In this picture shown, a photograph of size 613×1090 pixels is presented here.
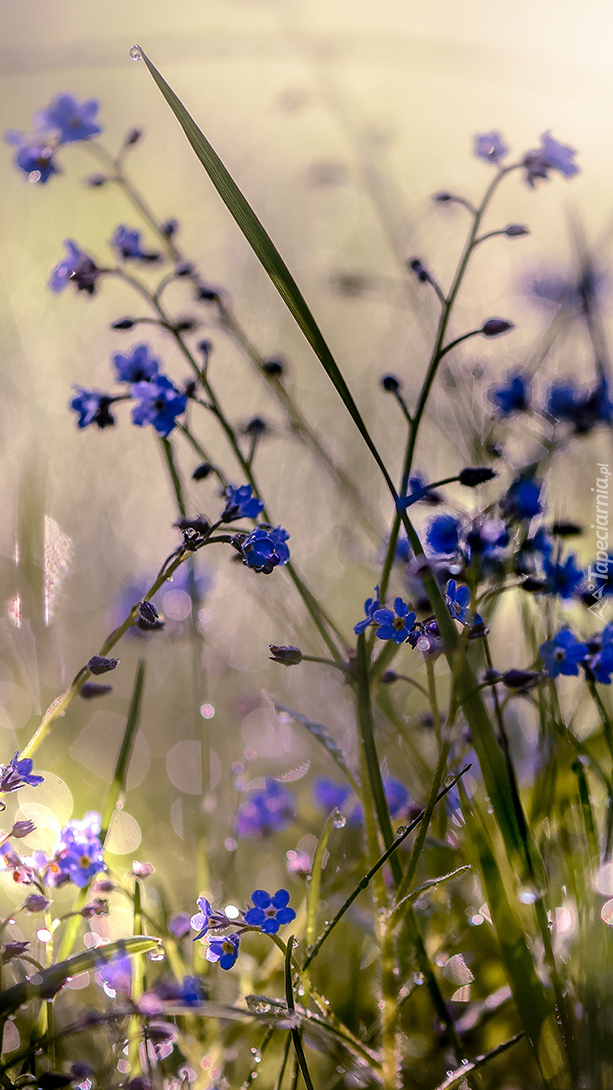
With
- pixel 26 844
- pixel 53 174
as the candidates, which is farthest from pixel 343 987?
pixel 53 174

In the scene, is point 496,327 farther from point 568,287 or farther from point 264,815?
point 264,815

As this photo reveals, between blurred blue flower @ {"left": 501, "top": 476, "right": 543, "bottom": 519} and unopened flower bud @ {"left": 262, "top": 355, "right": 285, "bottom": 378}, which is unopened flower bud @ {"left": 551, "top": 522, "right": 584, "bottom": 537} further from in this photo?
unopened flower bud @ {"left": 262, "top": 355, "right": 285, "bottom": 378}

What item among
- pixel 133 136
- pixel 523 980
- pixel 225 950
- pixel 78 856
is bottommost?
pixel 523 980

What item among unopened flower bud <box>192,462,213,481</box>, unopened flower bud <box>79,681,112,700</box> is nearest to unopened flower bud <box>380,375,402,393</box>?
unopened flower bud <box>192,462,213,481</box>

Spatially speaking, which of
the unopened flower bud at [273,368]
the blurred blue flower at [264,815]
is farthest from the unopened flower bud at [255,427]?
the blurred blue flower at [264,815]

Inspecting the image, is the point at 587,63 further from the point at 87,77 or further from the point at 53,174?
the point at 87,77

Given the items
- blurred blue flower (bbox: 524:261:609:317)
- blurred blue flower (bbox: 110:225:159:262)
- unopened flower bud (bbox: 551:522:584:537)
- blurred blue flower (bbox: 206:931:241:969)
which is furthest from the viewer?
blurred blue flower (bbox: 524:261:609:317)

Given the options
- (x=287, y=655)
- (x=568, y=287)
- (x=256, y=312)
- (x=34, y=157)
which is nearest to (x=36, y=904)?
(x=287, y=655)
